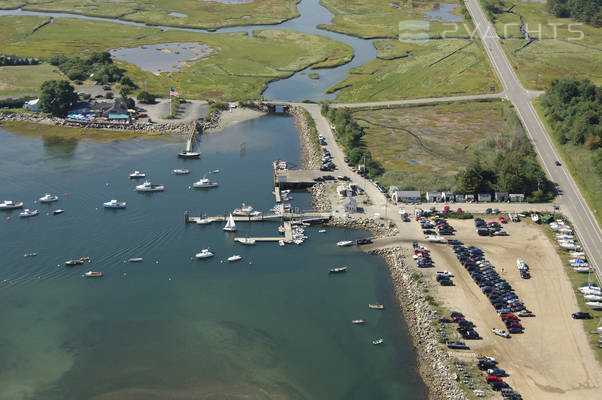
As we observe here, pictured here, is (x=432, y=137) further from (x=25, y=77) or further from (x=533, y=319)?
(x=25, y=77)

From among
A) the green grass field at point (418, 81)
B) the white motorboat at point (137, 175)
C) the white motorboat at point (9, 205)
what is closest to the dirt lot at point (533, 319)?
the white motorboat at point (137, 175)

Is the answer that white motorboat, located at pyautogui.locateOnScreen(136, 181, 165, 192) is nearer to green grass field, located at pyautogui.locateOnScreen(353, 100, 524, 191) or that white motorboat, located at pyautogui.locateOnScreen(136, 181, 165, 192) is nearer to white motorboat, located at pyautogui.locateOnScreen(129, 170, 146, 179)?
white motorboat, located at pyautogui.locateOnScreen(129, 170, 146, 179)

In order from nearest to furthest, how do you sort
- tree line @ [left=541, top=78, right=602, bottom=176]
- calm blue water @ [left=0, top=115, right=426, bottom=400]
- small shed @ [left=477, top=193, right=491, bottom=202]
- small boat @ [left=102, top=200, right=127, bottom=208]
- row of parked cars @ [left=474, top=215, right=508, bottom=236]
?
calm blue water @ [left=0, top=115, right=426, bottom=400], row of parked cars @ [left=474, top=215, right=508, bottom=236], small boat @ [left=102, top=200, right=127, bottom=208], small shed @ [left=477, top=193, right=491, bottom=202], tree line @ [left=541, top=78, right=602, bottom=176]

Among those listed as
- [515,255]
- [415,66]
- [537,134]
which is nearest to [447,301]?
[515,255]

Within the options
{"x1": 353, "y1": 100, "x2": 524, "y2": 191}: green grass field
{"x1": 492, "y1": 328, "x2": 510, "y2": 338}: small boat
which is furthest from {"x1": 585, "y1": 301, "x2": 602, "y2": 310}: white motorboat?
{"x1": 353, "y1": 100, "x2": 524, "y2": 191}: green grass field

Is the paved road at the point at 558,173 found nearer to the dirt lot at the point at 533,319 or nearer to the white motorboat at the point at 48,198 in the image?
the dirt lot at the point at 533,319

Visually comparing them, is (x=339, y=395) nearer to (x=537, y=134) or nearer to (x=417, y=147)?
(x=417, y=147)

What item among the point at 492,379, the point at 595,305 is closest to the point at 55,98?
the point at 492,379
